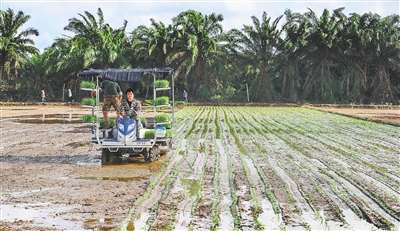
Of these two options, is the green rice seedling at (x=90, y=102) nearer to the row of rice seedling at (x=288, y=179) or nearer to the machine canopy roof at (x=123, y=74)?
the machine canopy roof at (x=123, y=74)

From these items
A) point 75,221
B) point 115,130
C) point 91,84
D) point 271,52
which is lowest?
point 75,221

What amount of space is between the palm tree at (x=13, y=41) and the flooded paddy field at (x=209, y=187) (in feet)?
93.6

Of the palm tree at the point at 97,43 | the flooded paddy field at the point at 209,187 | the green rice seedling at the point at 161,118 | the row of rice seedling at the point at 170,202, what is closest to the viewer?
the row of rice seedling at the point at 170,202

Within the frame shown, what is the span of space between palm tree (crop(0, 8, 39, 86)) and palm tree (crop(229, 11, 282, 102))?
Answer: 52.7 ft

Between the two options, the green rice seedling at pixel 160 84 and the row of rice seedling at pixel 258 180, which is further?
the green rice seedling at pixel 160 84

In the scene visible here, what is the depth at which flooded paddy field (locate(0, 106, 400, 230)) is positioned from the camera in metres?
5.94

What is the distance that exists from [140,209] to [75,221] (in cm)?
86

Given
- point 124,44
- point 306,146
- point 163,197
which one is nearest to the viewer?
point 163,197

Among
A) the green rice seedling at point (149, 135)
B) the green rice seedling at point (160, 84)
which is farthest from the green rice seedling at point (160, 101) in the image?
the green rice seedling at point (149, 135)

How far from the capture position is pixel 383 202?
22.2 feet

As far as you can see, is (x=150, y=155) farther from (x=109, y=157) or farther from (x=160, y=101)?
(x=160, y=101)

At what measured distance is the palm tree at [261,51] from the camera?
Answer: 39.7 meters

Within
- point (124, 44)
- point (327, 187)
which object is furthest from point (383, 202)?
point (124, 44)

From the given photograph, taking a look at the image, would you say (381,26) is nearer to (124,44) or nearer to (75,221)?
(124,44)
